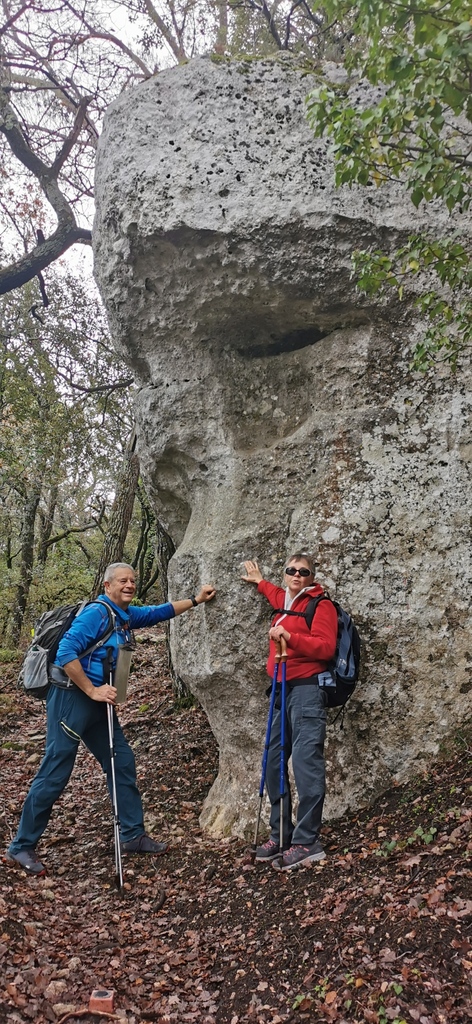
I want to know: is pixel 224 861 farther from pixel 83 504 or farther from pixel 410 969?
pixel 83 504

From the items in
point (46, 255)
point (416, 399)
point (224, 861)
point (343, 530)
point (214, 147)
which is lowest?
point (224, 861)

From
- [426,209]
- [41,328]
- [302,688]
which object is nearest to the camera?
[302,688]

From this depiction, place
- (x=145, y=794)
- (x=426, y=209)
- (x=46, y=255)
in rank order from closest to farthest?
(x=426, y=209) → (x=145, y=794) → (x=46, y=255)

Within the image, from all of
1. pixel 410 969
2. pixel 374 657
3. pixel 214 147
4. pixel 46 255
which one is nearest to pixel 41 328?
pixel 46 255

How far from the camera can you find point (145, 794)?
7.31 m

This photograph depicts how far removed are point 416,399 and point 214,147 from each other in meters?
2.78

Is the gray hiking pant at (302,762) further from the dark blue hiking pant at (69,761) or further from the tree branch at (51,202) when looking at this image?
the tree branch at (51,202)

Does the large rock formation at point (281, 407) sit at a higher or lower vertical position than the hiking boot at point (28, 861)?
higher

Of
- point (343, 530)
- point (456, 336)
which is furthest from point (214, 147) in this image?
point (343, 530)

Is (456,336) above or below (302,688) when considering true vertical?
above

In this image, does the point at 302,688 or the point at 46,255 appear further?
the point at 46,255

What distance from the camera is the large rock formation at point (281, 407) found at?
5.66 metres

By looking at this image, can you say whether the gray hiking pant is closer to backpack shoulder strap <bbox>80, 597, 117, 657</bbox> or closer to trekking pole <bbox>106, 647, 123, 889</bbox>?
trekking pole <bbox>106, 647, 123, 889</bbox>

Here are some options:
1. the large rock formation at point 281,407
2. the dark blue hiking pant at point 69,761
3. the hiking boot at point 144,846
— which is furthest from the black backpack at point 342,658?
the hiking boot at point 144,846
